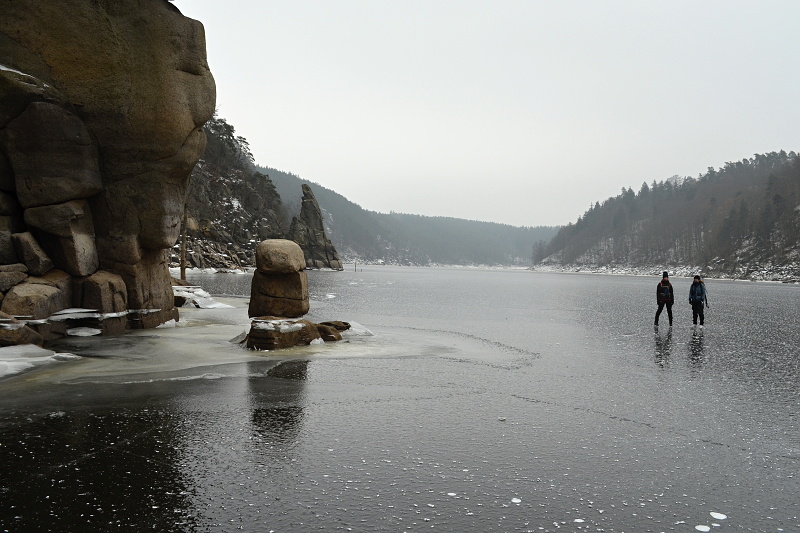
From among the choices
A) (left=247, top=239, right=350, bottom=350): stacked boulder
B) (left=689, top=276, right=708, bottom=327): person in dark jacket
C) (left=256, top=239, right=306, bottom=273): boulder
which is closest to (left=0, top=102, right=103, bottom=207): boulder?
(left=256, top=239, right=306, bottom=273): boulder

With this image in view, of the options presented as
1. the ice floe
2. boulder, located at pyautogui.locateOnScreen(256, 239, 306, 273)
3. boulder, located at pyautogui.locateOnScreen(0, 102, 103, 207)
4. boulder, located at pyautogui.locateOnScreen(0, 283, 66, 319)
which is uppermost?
boulder, located at pyautogui.locateOnScreen(0, 102, 103, 207)

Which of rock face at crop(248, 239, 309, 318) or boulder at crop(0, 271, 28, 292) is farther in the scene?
rock face at crop(248, 239, 309, 318)

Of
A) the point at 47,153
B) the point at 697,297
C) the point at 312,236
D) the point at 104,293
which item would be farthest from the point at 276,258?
the point at 312,236

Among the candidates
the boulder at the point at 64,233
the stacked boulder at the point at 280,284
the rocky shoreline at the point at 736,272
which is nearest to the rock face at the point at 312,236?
the rocky shoreline at the point at 736,272

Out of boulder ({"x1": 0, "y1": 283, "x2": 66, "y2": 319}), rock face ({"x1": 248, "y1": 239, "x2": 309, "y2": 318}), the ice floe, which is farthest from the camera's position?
the ice floe

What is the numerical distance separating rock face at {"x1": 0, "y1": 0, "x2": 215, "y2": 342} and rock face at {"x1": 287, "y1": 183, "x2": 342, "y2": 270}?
88.2m

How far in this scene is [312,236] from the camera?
10900cm

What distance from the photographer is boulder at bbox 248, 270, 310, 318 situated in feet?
57.7

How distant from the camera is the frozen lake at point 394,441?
4.76 m

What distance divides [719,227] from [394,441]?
143 metres

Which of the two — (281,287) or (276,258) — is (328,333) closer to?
(281,287)

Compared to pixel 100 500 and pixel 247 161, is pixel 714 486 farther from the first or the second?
pixel 247 161

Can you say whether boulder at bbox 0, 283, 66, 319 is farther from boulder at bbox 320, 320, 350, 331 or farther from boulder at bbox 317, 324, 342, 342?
boulder at bbox 320, 320, 350, 331

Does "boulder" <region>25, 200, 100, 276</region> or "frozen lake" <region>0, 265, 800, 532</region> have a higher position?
"boulder" <region>25, 200, 100, 276</region>
